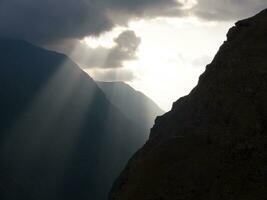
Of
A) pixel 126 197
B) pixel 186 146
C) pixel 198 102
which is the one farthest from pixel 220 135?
pixel 126 197

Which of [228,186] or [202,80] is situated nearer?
[228,186]

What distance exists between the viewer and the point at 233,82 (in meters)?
26.1

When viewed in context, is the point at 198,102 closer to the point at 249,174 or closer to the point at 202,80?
the point at 202,80

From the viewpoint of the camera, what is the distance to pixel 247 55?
2712cm

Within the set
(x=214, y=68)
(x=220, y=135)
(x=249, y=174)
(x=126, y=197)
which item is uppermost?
(x=214, y=68)

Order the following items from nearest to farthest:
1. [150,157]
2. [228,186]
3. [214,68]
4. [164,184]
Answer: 1. [228,186]
2. [164,184]
3. [150,157]
4. [214,68]

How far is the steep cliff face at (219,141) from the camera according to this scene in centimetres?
2173

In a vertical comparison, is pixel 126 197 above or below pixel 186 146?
below

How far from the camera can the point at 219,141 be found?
77.3 feet

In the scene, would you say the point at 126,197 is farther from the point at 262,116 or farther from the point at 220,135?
the point at 262,116

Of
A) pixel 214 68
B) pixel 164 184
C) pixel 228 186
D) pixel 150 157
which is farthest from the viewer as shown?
pixel 214 68

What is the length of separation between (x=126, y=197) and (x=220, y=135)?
5.80 meters

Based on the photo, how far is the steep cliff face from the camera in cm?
2173

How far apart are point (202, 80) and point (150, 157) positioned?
6.67 metres
